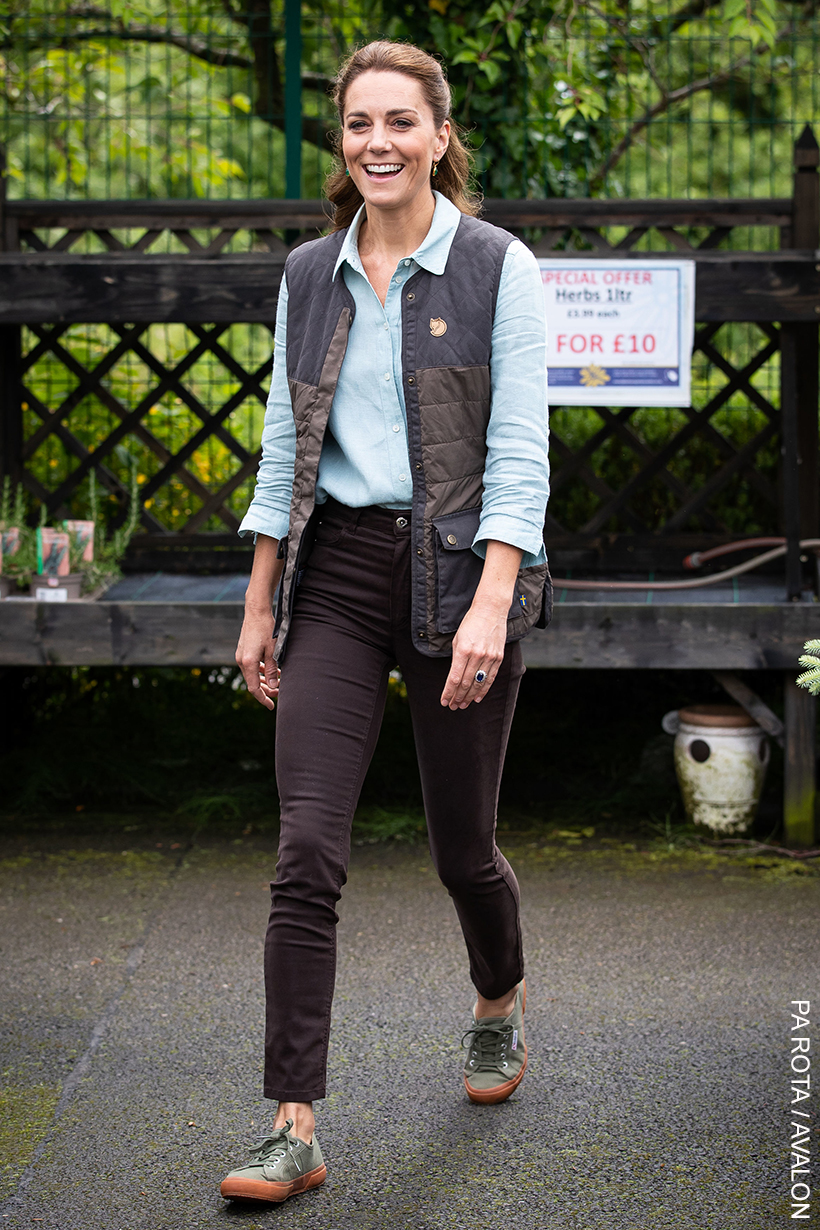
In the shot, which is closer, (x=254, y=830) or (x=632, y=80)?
(x=254, y=830)

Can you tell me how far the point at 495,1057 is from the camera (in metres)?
3.02

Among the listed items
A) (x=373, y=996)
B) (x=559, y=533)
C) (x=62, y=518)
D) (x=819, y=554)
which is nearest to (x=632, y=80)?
(x=559, y=533)

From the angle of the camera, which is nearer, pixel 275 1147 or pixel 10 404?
pixel 275 1147

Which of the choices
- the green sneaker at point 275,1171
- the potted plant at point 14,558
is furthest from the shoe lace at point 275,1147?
the potted plant at point 14,558

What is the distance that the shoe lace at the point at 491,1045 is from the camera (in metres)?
3.01

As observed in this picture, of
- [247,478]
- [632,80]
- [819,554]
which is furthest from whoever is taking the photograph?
[632,80]

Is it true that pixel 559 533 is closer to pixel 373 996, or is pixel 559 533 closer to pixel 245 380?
pixel 245 380

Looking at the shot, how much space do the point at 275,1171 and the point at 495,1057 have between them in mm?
680

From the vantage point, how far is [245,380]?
5.86 meters

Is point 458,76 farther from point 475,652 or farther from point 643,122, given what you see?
point 475,652

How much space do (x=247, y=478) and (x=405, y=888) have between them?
2298mm

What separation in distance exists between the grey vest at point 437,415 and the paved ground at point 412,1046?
106 cm

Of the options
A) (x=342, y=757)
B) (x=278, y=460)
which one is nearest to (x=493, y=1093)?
(x=342, y=757)

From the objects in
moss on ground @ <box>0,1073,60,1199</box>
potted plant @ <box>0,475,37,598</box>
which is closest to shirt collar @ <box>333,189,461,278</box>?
moss on ground @ <box>0,1073,60,1199</box>
